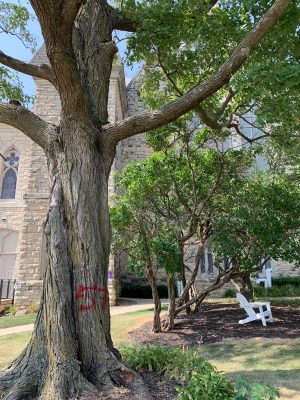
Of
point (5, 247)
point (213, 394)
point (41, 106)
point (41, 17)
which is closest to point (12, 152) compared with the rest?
point (41, 106)

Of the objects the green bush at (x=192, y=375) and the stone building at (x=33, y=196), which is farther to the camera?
the stone building at (x=33, y=196)

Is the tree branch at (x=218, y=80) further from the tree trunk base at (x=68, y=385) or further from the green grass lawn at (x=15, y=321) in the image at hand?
the green grass lawn at (x=15, y=321)

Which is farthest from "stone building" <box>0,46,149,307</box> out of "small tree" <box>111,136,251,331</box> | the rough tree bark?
the rough tree bark

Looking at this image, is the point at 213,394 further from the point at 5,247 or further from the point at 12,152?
the point at 12,152

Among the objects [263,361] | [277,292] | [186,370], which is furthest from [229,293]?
[186,370]

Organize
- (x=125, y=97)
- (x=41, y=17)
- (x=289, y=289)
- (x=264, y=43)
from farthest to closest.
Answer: (x=125, y=97), (x=289, y=289), (x=264, y=43), (x=41, y=17)

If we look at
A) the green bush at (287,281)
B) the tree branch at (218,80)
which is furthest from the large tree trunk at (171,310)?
the green bush at (287,281)

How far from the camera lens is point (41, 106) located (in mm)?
16672

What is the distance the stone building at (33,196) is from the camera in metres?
14.3

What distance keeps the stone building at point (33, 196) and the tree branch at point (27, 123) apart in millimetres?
8654

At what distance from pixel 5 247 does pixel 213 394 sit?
1621 cm

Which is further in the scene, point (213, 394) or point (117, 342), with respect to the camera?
point (117, 342)

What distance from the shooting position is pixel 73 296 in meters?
3.78

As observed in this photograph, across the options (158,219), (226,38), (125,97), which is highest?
(125,97)
